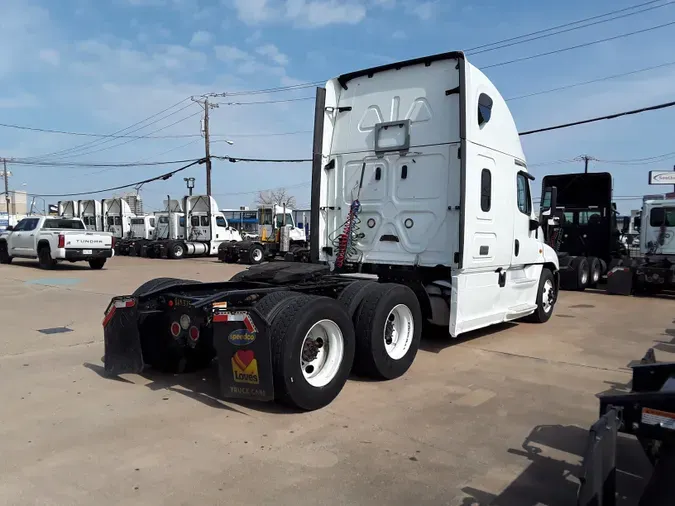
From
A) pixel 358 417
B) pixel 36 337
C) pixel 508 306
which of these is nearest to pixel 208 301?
pixel 358 417

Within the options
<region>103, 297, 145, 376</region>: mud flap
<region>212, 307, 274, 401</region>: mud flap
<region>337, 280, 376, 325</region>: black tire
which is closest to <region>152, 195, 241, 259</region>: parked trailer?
<region>103, 297, 145, 376</region>: mud flap

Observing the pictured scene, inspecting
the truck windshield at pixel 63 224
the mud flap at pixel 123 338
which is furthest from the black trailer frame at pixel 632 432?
the truck windshield at pixel 63 224

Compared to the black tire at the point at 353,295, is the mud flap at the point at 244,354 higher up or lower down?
lower down

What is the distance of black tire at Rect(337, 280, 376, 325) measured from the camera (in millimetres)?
Result: 5648

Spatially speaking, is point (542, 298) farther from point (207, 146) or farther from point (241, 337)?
point (207, 146)

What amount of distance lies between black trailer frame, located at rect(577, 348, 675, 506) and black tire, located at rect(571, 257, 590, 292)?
13.3 meters

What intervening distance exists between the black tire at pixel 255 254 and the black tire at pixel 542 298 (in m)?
16.8

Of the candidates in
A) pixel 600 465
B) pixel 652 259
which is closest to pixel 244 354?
pixel 600 465

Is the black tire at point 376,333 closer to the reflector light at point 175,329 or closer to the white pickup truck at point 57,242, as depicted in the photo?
the reflector light at point 175,329

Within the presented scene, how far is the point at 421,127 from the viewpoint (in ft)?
23.5

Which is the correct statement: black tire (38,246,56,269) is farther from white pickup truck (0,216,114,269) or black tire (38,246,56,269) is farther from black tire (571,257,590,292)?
black tire (571,257,590,292)

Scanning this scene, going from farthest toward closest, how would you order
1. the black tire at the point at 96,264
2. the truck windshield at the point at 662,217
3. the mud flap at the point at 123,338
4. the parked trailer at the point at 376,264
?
the black tire at the point at 96,264 < the truck windshield at the point at 662,217 < the mud flap at the point at 123,338 < the parked trailer at the point at 376,264

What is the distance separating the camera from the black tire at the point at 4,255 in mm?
22822

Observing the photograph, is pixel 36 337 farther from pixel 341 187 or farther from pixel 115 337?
pixel 341 187
